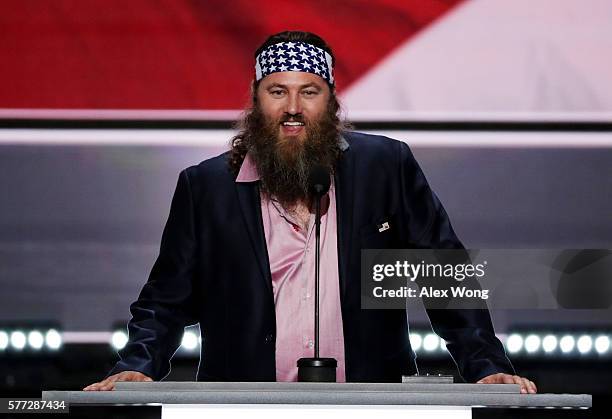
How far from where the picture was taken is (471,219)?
442 centimetres

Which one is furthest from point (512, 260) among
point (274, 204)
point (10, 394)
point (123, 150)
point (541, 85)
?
→ point (10, 394)

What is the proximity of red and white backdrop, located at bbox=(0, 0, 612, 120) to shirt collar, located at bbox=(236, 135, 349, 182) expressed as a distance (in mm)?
957

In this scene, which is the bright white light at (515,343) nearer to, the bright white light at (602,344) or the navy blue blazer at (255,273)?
the bright white light at (602,344)

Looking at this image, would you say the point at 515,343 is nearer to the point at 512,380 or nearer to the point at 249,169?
the point at 249,169

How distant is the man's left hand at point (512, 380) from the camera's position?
242cm

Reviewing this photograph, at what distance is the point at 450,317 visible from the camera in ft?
10.3

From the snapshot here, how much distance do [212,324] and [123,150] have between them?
4.55 feet

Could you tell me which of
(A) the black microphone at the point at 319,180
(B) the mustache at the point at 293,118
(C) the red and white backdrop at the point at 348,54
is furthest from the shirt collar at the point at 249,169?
(C) the red and white backdrop at the point at 348,54

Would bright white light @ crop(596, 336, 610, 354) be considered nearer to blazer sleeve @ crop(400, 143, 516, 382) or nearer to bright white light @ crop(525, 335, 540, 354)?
bright white light @ crop(525, 335, 540, 354)

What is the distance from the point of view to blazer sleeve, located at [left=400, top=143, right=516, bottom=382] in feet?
9.58

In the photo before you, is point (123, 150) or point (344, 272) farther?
point (123, 150)

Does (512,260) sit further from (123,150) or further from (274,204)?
(123,150)

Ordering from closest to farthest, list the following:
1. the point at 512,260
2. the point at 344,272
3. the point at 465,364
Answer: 1. the point at 465,364
2. the point at 344,272
3. the point at 512,260

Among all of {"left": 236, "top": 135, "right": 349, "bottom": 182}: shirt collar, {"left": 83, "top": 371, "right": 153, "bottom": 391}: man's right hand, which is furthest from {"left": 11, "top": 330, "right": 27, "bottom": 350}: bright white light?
{"left": 83, "top": 371, "right": 153, "bottom": 391}: man's right hand
